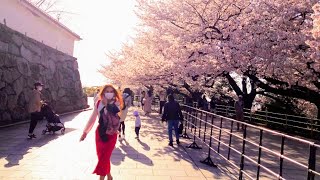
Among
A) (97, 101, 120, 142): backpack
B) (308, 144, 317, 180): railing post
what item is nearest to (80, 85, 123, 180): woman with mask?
(97, 101, 120, 142): backpack

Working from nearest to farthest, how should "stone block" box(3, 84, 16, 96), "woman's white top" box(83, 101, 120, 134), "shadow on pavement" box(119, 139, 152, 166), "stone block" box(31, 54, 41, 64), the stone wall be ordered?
"woman's white top" box(83, 101, 120, 134) < "shadow on pavement" box(119, 139, 152, 166) < "stone block" box(3, 84, 16, 96) < the stone wall < "stone block" box(31, 54, 41, 64)

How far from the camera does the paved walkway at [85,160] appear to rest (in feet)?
22.1

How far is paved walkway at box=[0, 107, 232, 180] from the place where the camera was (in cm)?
674

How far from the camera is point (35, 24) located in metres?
17.8

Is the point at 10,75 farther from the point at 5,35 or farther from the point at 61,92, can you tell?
the point at 61,92

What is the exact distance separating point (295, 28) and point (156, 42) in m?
7.41

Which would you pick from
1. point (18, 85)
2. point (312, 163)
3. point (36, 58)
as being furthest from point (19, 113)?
point (312, 163)

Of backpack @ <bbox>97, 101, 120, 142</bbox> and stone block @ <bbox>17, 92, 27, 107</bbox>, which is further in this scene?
stone block @ <bbox>17, 92, 27, 107</bbox>

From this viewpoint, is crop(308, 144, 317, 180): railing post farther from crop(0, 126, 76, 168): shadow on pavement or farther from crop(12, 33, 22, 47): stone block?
crop(12, 33, 22, 47): stone block

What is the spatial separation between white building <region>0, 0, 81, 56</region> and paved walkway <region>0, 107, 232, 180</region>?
5.57 metres

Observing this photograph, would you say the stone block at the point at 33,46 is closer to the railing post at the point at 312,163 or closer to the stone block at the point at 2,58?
the stone block at the point at 2,58

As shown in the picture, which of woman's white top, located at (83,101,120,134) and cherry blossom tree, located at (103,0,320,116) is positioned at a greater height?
cherry blossom tree, located at (103,0,320,116)

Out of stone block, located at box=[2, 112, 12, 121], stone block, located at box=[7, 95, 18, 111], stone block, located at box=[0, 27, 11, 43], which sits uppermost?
stone block, located at box=[0, 27, 11, 43]

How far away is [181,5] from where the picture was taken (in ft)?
51.1
